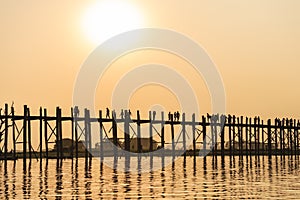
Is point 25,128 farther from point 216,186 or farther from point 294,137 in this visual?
point 294,137

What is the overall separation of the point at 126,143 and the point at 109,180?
96.2ft

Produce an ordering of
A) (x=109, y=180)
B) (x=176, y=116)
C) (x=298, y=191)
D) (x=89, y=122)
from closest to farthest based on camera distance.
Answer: (x=298, y=191) < (x=109, y=180) < (x=89, y=122) < (x=176, y=116)

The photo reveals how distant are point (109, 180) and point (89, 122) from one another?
26.2 meters

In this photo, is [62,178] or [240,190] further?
[62,178]

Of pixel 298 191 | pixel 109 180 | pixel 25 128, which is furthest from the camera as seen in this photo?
pixel 25 128

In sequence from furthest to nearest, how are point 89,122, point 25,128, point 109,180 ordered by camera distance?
point 89,122 → point 25,128 → point 109,180

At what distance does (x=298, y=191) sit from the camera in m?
29.8

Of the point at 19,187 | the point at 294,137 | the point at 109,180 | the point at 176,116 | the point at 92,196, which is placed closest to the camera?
the point at 92,196

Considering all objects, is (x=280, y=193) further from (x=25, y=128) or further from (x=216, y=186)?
(x=25, y=128)

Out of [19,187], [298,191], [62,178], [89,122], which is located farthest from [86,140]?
[298,191]

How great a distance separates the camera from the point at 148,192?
96.1 ft

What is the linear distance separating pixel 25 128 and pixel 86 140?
6.69m

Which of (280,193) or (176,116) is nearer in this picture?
(280,193)

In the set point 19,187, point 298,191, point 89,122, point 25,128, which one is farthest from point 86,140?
Result: point 298,191
